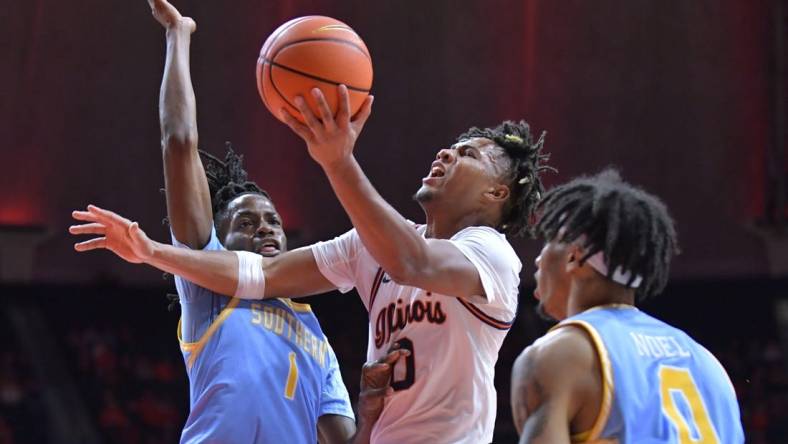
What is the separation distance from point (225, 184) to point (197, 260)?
982 millimetres

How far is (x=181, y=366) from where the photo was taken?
12820 mm

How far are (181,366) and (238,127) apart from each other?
3.08 m

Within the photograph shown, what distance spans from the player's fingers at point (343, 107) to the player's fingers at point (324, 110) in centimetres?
3

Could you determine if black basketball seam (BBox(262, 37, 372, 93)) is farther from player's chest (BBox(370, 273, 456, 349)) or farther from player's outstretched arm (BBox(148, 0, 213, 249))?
player's chest (BBox(370, 273, 456, 349))

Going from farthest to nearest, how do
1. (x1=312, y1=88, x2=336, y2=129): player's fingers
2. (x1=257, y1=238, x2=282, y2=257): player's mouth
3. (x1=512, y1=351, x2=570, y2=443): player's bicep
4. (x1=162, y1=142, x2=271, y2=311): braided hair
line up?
1. (x1=162, y1=142, x2=271, y2=311): braided hair
2. (x1=257, y1=238, x2=282, y2=257): player's mouth
3. (x1=312, y1=88, x2=336, y2=129): player's fingers
4. (x1=512, y1=351, x2=570, y2=443): player's bicep

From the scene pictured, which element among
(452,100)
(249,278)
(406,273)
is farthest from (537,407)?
(452,100)

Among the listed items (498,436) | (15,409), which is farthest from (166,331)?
(498,436)

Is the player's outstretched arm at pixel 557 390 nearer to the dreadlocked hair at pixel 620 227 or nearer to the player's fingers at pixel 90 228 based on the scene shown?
the dreadlocked hair at pixel 620 227

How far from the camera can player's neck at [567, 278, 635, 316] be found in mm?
2740

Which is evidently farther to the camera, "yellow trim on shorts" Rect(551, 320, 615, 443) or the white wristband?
the white wristband

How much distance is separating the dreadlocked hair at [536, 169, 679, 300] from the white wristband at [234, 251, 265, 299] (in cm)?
131

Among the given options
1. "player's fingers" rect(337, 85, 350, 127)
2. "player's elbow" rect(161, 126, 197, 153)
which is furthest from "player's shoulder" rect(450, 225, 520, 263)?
"player's elbow" rect(161, 126, 197, 153)

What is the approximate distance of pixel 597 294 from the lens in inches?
108

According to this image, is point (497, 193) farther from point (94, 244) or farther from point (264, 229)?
point (94, 244)
